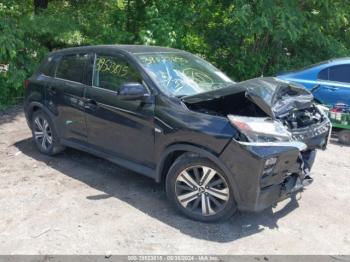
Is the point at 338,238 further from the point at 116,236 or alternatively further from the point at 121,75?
the point at 121,75

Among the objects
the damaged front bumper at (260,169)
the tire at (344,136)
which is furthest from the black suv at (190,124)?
the tire at (344,136)

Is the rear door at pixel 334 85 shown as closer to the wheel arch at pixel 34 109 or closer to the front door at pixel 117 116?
the front door at pixel 117 116

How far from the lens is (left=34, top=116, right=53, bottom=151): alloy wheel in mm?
5875

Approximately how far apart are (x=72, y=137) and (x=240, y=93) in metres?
2.54

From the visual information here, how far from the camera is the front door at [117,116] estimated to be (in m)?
4.48

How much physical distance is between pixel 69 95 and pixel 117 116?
99 centimetres

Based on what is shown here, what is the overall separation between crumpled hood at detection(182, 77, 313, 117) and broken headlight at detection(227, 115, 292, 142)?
179 millimetres

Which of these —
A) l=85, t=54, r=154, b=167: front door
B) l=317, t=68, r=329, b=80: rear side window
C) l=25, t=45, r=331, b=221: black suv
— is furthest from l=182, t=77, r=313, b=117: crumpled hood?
l=317, t=68, r=329, b=80: rear side window

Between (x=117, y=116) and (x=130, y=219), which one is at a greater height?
(x=117, y=116)

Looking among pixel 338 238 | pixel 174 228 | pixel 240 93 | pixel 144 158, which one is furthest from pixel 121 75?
pixel 338 238

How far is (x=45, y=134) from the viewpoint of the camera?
234 inches

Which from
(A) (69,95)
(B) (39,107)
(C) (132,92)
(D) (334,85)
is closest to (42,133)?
(B) (39,107)

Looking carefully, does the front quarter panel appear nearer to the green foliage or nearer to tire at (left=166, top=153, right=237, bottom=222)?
tire at (left=166, top=153, right=237, bottom=222)

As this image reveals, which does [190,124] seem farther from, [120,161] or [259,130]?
[120,161]
